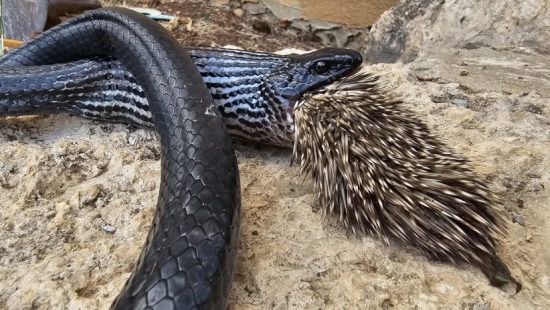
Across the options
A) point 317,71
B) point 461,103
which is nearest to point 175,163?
point 317,71

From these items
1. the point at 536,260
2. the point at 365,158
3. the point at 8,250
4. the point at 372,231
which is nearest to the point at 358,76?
the point at 365,158

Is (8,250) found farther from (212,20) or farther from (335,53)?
(212,20)

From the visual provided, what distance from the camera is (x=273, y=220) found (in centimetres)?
162

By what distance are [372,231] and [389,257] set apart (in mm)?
94

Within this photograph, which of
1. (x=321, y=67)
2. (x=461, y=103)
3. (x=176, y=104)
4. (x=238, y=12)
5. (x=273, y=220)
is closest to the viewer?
(x=273, y=220)

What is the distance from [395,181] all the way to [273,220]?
0.41 meters

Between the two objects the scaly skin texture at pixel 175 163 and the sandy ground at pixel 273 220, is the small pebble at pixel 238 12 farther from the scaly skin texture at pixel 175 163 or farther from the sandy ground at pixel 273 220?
the sandy ground at pixel 273 220

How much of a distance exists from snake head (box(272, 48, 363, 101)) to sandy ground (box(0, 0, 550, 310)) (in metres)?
0.27

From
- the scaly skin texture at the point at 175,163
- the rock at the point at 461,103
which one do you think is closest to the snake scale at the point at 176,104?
the scaly skin texture at the point at 175,163

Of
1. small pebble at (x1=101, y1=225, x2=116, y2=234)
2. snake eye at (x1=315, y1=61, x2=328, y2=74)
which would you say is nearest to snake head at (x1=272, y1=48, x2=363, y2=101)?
snake eye at (x1=315, y1=61, x2=328, y2=74)

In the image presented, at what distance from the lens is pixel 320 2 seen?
482cm

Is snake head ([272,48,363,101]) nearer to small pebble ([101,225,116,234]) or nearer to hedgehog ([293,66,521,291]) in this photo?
hedgehog ([293,66,521,291])

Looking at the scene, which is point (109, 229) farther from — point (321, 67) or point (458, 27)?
point (458, 27)

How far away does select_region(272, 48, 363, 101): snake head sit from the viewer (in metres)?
1.92
